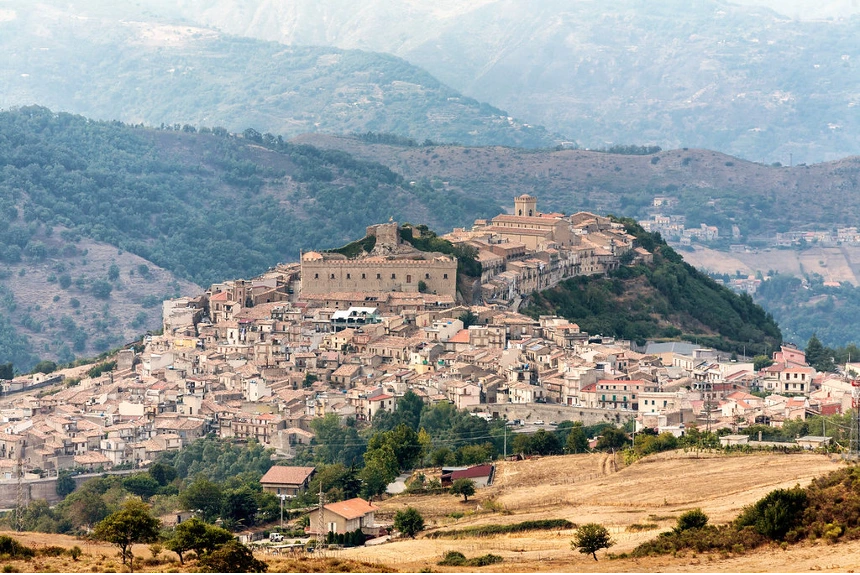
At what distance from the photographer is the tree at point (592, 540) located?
102ft

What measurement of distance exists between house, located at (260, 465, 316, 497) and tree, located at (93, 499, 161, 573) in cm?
1456

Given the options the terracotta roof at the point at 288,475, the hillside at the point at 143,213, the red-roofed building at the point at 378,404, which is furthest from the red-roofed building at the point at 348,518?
the hillside at the point at 143,213

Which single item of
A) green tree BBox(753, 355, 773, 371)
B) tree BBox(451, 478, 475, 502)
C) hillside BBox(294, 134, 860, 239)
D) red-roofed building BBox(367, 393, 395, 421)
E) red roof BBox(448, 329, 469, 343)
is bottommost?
tree BBox(451, 478, 475, 502)

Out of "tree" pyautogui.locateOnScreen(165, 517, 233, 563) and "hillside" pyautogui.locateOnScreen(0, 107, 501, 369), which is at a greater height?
"hillside" pyautogui.locateOnScreen(0, 107, 501, 369)

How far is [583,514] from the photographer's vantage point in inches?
1462

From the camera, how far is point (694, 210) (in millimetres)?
179500

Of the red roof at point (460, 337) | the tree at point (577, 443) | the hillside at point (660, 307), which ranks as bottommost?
the tree at point (577, 443)

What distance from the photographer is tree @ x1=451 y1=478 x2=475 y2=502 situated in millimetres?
42188

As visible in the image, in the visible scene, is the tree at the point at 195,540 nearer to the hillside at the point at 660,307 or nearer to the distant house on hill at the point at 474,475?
the distant house on hill at the point at 474,475

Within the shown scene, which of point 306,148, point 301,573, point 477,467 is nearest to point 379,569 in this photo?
point 301,573

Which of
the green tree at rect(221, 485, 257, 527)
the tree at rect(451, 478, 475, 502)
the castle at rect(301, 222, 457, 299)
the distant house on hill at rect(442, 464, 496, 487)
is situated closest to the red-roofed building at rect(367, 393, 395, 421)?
the distant house on hill at rect(442, 464, 496, 487)

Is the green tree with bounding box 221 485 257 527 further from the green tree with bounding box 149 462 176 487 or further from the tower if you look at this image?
the tower

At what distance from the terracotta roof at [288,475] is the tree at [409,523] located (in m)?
9.84

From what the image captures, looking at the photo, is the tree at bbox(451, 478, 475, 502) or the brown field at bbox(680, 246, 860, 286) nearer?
the tree at bbox(451, 478, 475, 502)
